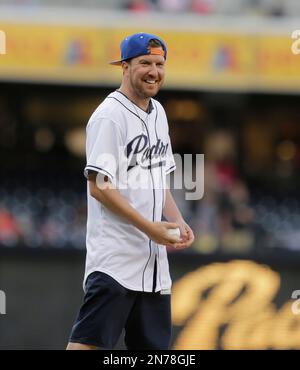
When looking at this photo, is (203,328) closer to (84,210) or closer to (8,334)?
(8,334)

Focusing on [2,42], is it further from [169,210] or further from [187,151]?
[169,210]

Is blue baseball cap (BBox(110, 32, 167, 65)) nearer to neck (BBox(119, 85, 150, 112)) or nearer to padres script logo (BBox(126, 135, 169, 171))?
neck (BBox(119, 85, 150, 112))

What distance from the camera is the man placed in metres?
4.51

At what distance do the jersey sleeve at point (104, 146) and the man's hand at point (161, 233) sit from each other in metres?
0.30

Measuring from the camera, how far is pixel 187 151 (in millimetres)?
16297

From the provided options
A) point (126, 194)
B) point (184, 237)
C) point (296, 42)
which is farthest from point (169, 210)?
point (296, 42)

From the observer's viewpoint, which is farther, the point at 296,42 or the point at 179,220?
the point at 296,42

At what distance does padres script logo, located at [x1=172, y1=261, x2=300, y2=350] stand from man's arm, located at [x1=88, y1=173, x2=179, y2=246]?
3.52 meters

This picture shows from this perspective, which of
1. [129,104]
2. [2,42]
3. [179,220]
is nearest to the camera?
[129,104]

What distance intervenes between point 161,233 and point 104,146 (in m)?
0.48

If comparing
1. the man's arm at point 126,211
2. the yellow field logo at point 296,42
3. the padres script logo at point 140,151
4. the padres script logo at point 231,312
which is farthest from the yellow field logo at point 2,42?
the man's arm at point 126,211

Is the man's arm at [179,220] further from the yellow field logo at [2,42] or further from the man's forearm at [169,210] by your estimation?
the yellow field logo at [2,42]
